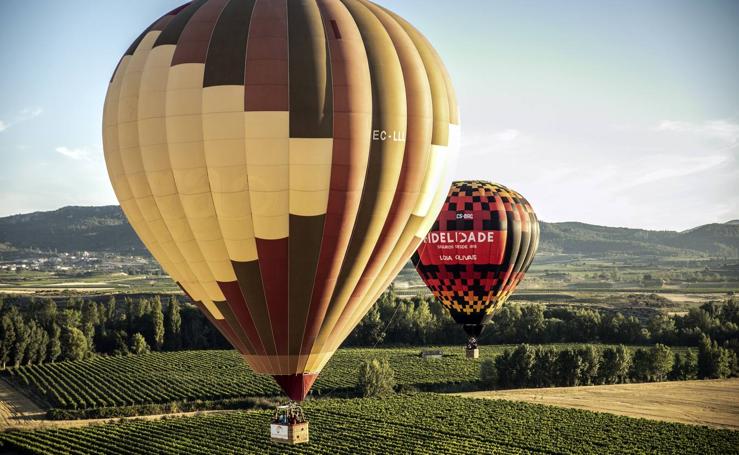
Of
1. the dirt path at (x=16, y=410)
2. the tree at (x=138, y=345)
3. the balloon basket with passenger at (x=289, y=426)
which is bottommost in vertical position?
the dirt path at (x=16, y=410)

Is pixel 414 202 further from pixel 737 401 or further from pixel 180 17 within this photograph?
pixel 737 401

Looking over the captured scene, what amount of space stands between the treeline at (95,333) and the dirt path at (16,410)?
414 inches

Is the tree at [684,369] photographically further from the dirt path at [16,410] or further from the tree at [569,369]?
the dirt path at [16,410]

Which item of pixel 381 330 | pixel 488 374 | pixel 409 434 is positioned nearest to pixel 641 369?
pixel 488 374

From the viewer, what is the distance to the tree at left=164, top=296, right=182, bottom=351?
73625 mm

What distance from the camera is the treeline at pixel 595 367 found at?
53.6 metres

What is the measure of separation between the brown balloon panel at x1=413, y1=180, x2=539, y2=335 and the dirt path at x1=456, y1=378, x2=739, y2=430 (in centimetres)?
1035

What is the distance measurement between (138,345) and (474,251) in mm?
40494

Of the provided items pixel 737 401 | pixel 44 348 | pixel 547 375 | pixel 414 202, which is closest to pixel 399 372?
pixel 547 375

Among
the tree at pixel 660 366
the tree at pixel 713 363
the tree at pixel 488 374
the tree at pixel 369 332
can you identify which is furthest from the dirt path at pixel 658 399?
the tree at pixel 369 332

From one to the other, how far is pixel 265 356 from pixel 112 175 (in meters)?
4.90

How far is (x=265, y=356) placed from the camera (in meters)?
19.4

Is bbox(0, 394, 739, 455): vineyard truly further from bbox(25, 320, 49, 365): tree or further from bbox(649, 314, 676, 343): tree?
bbox(649, 314, 676, 343): tree

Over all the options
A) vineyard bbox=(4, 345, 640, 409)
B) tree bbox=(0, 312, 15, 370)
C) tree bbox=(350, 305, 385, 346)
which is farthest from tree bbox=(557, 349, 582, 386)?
tree bbox=(0, 312, 15, 370)
